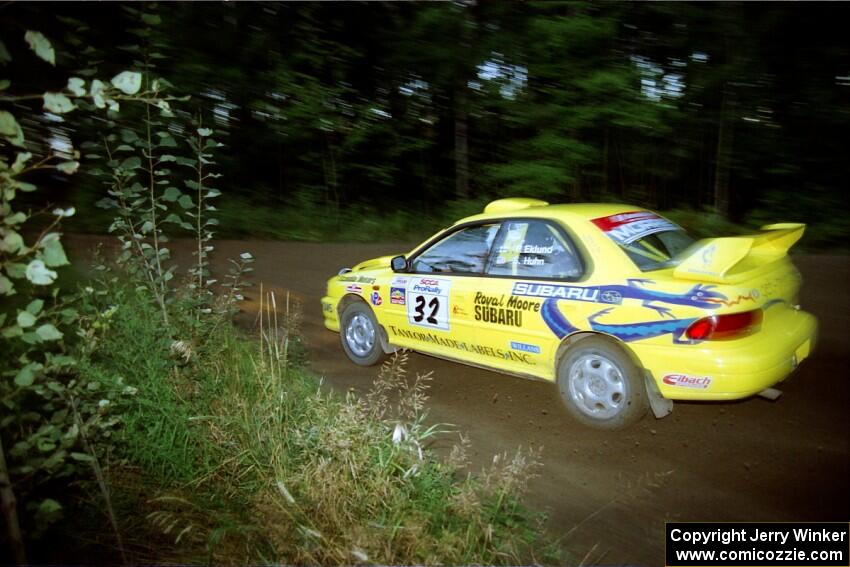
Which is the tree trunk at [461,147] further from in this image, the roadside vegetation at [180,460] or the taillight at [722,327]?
the taillight at [722,327]

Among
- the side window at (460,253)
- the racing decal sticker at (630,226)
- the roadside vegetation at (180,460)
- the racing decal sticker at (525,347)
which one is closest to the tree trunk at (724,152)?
the racing decal sticker at (630,226)

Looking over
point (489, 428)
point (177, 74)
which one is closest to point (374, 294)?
point (489, 428)

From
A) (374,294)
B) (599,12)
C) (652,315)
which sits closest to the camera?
(652,315)

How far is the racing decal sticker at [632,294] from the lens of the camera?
3.97m

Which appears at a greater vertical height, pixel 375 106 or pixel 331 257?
pixel 375 106

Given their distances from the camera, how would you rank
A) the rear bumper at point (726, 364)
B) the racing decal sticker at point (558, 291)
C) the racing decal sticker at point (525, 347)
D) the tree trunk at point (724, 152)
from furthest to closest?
the tree trunk at point (724, 152), the racing decal sticker at point (525, 347), the racing decal sticker at point (558, 291), the rear bumper at point (726, 364)

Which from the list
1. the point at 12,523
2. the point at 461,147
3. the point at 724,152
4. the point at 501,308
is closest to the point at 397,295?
the point at 501,308

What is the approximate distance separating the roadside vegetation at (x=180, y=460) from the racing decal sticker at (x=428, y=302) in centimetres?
88

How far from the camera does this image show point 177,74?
16078 mm

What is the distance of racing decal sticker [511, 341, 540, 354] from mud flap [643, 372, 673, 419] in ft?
2.69

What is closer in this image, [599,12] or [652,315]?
[652,315]

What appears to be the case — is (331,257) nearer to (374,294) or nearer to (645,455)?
(374,294)

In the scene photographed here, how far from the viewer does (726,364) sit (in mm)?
3922

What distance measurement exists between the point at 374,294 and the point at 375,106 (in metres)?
10.7
